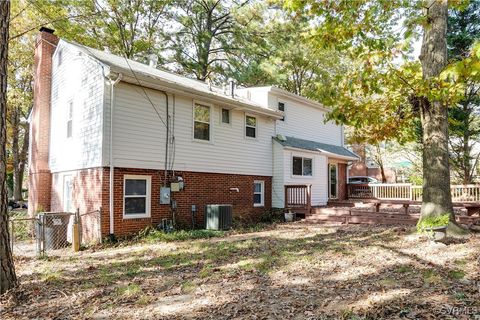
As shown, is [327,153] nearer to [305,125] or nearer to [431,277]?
[305,125]

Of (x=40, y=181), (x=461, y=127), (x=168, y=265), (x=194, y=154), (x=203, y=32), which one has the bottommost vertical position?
(x=168, y=265)

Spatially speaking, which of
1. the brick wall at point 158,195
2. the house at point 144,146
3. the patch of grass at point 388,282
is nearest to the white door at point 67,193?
the house at point 144,146

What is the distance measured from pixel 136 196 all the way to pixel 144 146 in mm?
1587

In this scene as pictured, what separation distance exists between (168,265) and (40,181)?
8881 mm

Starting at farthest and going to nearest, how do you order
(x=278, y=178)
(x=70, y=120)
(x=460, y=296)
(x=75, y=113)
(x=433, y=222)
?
(x=278, y=178) < (x=70, y=120) < (x=75, y=113) < (x=433, y=222) < (x=460, y=296)

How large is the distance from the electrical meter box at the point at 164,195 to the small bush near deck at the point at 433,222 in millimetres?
7317

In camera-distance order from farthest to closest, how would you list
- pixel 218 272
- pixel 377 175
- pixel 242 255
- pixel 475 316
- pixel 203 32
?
pixel 377 175 < pixel 203 32 < pixel 242 255 < pixel 218 272 < pixel 475 316

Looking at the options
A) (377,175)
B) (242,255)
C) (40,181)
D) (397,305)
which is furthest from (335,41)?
(377,175)

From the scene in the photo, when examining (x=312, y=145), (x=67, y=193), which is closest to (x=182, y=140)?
(x=67, y=193)

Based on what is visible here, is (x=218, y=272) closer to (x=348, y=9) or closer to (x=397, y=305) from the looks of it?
(x=397, y=305)

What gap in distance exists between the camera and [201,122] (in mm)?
12891

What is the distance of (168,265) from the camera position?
7191 millimetres

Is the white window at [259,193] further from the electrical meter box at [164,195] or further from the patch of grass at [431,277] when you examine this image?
the patch of grass at [431,277]

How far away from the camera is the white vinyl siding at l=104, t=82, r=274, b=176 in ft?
34.8
